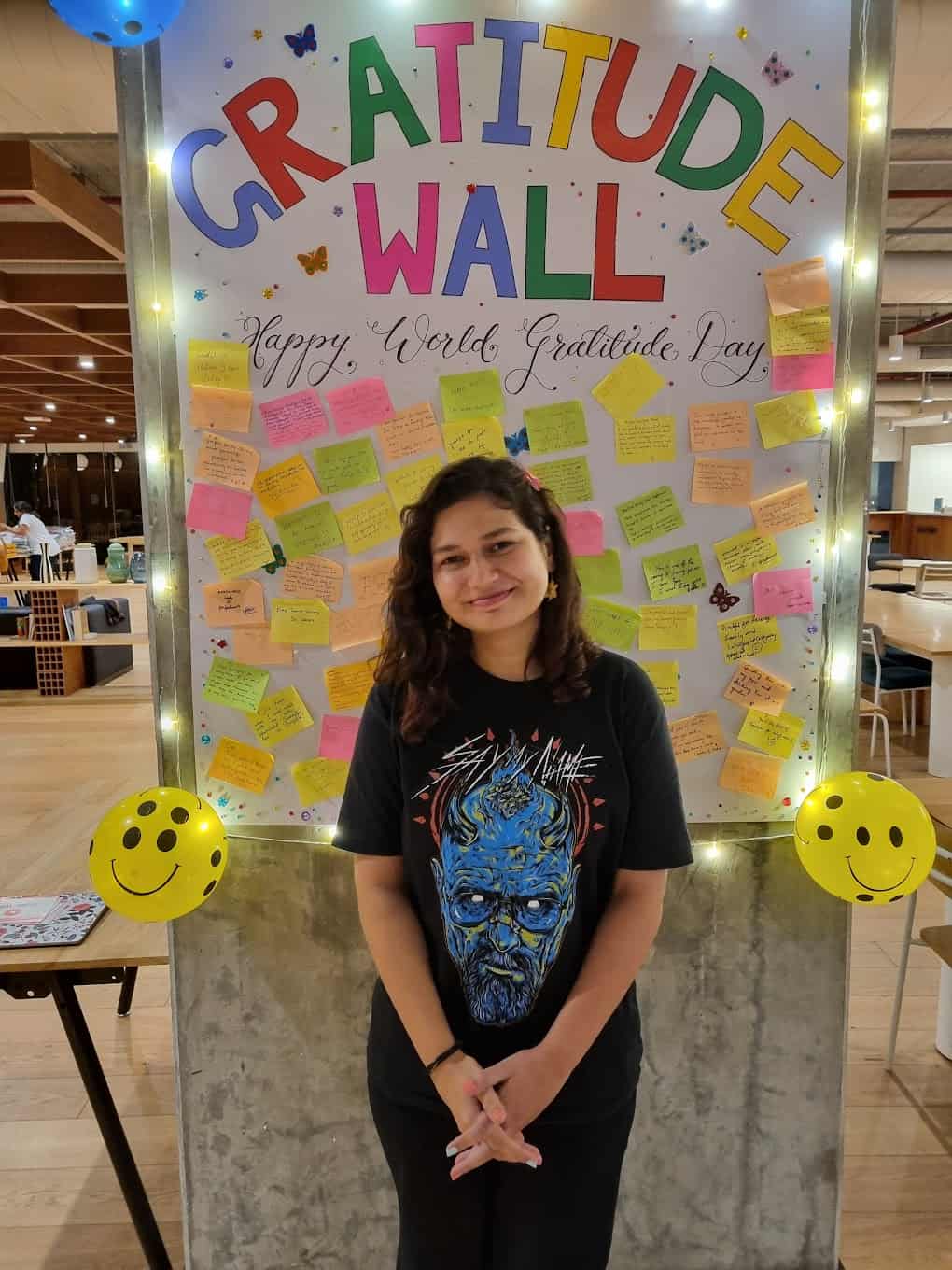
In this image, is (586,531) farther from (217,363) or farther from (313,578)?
(217,363)

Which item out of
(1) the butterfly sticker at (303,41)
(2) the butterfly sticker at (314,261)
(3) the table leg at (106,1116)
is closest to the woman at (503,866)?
(2) the butterfly sticker at (314,261)

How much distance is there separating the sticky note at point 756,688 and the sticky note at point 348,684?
2.44 ft

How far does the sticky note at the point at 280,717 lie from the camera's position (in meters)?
1.82

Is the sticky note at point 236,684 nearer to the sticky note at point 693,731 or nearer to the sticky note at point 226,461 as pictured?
the sticky note at point 226,461

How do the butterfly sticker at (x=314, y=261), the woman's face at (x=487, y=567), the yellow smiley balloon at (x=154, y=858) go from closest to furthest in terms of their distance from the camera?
the woman's face at (x=487, y=567), the yellow smiley balloon at (x=154, y=858), the butterfly sticker at (x=314, y=261)

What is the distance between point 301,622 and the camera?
1805 millimetres

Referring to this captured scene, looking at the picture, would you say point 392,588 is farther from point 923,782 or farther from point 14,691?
point 14,691

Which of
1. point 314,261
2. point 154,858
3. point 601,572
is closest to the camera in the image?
point 154,858

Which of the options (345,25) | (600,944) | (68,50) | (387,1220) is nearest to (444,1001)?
(600,944)

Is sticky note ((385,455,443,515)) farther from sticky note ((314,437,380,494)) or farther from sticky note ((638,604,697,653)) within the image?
sticky note ((638,604,697,653))

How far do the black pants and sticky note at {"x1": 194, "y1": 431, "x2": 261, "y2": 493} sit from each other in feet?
3.78

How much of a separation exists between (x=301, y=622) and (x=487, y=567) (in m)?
0.63

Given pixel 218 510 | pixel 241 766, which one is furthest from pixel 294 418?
pixel 241 766

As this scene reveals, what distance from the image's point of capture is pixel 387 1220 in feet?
6.43
